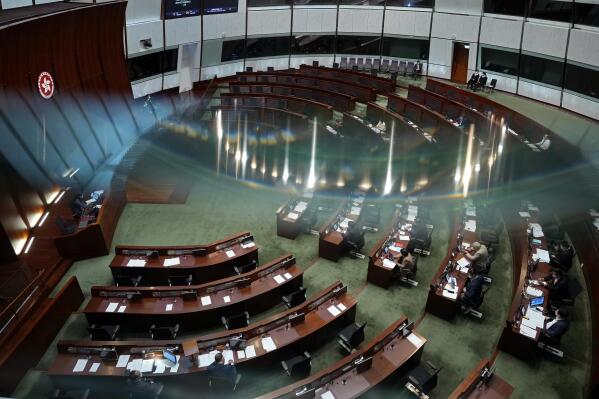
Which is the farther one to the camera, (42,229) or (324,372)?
(42,229)

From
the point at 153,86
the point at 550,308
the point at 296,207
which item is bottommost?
the point at 550,308

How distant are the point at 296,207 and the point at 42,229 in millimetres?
5718

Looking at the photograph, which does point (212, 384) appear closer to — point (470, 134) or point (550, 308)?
point (550, 308)

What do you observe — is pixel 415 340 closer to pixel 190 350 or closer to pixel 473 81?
pixel 190 350

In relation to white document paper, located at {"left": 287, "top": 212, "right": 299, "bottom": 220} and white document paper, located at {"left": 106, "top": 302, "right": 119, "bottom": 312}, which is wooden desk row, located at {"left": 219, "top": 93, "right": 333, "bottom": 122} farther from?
white document paper, located at {"left": 106, "top": 302, "right": 119, "bottom": 312}

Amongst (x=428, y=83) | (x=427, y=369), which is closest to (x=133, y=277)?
(x=427, y=369)

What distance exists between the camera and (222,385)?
7.07 m

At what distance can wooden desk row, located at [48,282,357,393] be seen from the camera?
7039 mm

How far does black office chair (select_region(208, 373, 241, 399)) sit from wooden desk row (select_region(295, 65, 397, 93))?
13093 mm

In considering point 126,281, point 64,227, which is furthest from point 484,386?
point 64,227

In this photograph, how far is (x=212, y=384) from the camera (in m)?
7.11

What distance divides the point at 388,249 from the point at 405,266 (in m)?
0.58

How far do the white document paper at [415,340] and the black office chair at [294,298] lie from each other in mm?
2063

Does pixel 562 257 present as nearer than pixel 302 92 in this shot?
Yes
